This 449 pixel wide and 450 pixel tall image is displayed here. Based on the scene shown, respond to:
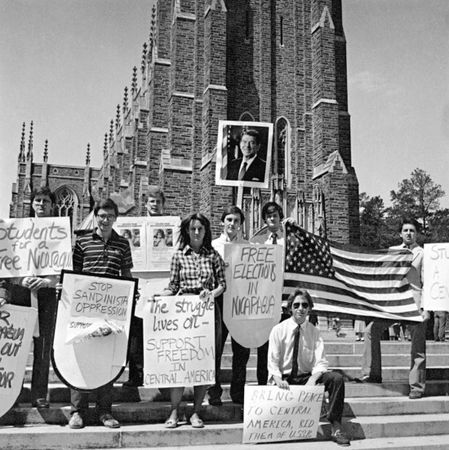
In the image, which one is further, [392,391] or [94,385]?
[392,391]

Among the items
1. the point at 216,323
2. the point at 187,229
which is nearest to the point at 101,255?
the point at 187,229

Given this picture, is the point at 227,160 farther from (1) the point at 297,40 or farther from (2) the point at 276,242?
(1) the point at 297,40

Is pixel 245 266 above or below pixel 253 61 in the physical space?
below

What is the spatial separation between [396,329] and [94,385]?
13.3m

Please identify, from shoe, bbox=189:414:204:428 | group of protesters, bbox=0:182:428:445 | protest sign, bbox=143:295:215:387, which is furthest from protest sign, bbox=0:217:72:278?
shoe, bbox=189:414:204:428

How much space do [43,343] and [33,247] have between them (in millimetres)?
903

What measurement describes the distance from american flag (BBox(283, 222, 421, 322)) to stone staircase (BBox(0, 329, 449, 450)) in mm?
795

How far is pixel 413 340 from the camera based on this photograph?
5.88 metres

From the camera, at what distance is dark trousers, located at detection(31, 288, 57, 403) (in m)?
4.79

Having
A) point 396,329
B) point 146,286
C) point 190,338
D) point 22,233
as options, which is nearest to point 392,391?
point 190,338

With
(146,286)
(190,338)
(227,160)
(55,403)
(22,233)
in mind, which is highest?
(227,160)

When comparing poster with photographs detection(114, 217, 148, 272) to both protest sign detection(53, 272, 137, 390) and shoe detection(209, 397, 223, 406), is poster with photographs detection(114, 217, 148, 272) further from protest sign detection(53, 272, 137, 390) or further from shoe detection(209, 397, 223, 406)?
shoe detection(209, 397, 223, 406)

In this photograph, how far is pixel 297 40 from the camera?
78.3 feet

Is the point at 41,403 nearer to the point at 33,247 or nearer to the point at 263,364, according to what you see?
the point at 33,247
